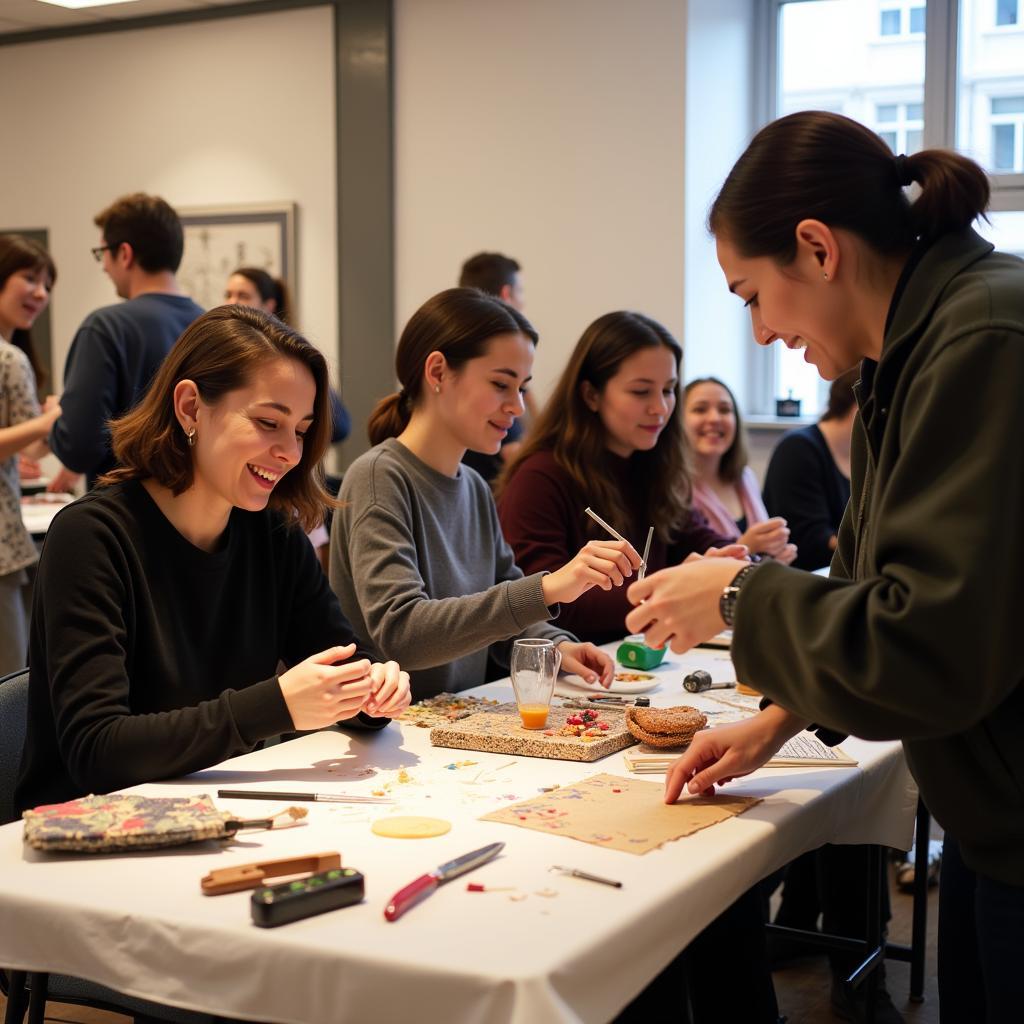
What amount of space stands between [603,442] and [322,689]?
161 centimetres

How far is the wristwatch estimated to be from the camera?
4.41 feet

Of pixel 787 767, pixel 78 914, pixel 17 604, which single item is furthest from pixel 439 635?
pixel 17 604

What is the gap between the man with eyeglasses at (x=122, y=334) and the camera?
3.78 meters

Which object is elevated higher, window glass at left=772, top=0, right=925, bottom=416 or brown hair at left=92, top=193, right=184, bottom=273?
window glass at left=772, top=0, right=925, bottom=416

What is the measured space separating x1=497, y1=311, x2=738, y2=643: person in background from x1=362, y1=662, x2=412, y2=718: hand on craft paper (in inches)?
41.2

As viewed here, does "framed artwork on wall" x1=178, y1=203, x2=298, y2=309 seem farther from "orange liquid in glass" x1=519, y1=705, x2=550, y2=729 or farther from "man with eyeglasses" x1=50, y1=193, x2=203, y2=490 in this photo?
"orange liquid in glass" x1=519, y1=705, x2=550, y2=729

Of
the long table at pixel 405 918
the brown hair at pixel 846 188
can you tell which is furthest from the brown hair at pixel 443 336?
the brown hair at pixel 846 188

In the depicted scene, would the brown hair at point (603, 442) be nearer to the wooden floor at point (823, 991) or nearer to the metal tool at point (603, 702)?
the metal tool at point (603, 702)

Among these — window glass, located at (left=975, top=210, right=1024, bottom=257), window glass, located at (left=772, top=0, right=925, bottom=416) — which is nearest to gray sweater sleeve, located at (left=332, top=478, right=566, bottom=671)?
window glass, located at (left=772, top=0, right=925, bottom=416)

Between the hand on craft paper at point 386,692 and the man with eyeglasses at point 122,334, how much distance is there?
203cm

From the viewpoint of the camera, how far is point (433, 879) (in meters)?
1.35

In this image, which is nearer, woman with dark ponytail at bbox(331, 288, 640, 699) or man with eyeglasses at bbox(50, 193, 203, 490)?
woman with dark ponytail at bbox(331, 288, 640, 699)

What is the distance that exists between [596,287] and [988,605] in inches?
174

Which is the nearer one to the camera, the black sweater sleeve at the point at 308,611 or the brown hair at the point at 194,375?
the brown hair at the point at 194,375
